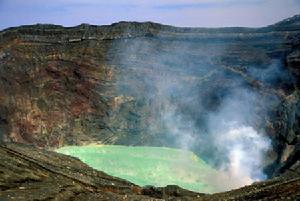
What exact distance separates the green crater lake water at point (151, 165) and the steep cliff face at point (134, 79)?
1.63 m

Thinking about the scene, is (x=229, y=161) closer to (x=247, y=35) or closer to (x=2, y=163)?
(x=247, y=35)

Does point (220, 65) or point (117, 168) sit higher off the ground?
point (220, 65)

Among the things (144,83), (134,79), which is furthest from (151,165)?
(134,79)

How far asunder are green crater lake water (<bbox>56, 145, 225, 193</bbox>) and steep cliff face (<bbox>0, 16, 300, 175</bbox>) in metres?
1.63

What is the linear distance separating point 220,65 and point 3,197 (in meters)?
31.7

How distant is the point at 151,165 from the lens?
4116 cm

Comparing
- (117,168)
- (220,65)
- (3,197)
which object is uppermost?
(220,65)

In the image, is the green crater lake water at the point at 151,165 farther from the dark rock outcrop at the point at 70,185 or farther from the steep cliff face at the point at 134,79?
the dark rock outcrop at the point at 70,185

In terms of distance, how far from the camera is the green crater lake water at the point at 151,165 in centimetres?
3706

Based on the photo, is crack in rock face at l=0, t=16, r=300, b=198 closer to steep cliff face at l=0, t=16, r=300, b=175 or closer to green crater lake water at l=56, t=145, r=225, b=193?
steep cliff face at l=0, t=16, r=300, b=175

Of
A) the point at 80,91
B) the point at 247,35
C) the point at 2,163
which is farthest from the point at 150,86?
the point at 2,163

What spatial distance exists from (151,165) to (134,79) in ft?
38.4

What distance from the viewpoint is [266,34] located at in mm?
48969

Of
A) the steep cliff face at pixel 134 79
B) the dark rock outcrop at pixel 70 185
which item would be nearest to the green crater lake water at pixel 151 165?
the steep cliff face at pixel 134 79
